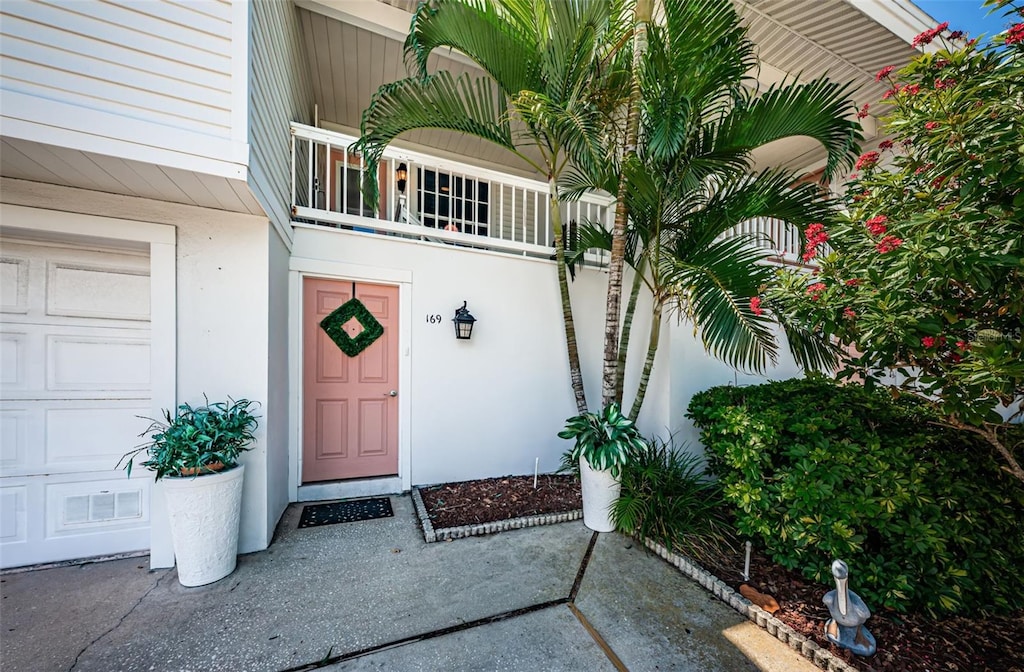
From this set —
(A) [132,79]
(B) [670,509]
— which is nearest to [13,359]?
(A) [132,79]

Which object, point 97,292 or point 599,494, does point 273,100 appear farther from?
point 599,494

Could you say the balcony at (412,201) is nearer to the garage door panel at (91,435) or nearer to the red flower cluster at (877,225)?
the red flower cluster at (877,225)

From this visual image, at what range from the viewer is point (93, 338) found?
2.77 m

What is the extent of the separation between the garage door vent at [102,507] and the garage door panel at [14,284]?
1380mm

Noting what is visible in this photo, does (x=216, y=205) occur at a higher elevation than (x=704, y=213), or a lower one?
lower

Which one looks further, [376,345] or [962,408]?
[376,345]

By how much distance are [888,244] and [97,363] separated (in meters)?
4.98

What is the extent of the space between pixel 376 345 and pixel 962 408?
414cm

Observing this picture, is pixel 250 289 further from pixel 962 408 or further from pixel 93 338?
pixel 962 408

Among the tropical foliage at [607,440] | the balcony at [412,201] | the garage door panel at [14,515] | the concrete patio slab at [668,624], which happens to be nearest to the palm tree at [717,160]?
the balcony at [412,201]

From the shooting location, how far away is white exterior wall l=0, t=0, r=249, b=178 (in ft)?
6.23

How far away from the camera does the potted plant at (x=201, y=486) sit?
95.3 inches

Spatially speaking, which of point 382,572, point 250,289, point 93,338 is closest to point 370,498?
point 382,572

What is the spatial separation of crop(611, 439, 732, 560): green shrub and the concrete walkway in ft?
0.77
